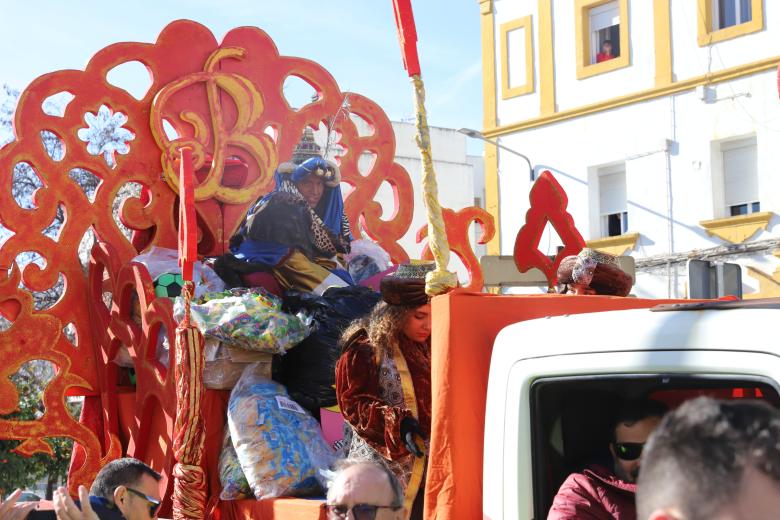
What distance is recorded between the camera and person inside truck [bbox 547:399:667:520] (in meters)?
2.26

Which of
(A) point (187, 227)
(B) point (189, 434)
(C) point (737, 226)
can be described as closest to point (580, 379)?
(B) point (189, 434)

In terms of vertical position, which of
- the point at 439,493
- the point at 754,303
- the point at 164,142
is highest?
the point at 164,142

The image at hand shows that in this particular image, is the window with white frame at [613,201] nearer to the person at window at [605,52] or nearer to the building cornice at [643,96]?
the building cornice at [643,96]

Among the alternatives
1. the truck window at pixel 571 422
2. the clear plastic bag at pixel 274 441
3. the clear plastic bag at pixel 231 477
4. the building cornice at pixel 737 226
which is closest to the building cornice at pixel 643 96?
the building cornice at pixel 737 226

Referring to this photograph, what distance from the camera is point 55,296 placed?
975 centimetres

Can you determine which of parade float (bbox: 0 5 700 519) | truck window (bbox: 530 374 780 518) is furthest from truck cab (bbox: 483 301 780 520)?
parade float (bbox: 0 5 700 519)

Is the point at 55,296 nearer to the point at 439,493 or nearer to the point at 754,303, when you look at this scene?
the point at 439,493

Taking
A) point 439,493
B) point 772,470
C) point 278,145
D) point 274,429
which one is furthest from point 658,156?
point 772,470

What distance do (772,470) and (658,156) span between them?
19.0m

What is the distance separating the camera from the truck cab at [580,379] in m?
2.05

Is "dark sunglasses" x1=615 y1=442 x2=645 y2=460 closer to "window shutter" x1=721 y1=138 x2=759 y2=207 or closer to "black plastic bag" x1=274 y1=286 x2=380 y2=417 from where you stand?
"black plastic bag" x1=274 y1=286 x2=380 y2=417

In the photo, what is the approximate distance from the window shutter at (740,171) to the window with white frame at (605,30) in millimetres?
3272

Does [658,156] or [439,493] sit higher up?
[658,156]

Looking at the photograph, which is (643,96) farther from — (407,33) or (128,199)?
(407,33)
